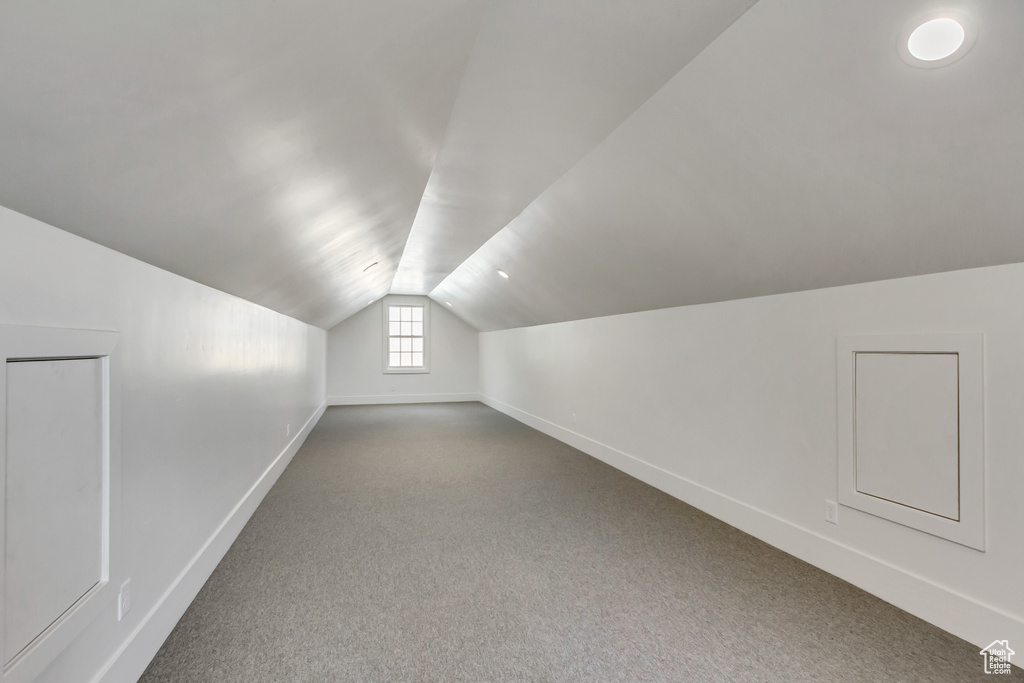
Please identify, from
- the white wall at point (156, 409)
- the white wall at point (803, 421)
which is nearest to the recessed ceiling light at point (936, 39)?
the white wall at point (803, 421)

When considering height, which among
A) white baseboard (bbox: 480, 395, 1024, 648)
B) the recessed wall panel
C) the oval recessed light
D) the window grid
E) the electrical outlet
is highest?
the oval recessed light

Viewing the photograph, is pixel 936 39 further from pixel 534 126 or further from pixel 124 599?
pixel 124 599

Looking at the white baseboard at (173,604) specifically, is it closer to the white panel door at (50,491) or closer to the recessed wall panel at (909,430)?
the white panel door at (50,491)

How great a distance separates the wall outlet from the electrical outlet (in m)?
3.26

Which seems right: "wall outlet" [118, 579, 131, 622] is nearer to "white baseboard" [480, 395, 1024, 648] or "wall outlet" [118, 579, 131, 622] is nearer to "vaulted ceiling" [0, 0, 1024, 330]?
"vaulted ceiling" [0, 0, 1024, 330]

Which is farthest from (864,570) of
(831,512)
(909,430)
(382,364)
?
(382,364)

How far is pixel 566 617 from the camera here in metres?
2.31

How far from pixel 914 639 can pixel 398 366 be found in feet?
31.8

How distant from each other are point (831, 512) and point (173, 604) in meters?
3.26

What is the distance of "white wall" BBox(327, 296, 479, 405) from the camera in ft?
34.5

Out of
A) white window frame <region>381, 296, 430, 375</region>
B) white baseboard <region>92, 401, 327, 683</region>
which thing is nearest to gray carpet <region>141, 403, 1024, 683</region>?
white baseboard <region>92, 401, 327, 683</region>

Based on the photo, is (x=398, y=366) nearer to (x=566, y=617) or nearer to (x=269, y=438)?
(x=269, y=438)

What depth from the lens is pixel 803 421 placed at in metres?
3.02

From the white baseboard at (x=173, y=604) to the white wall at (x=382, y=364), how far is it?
6.79 m
